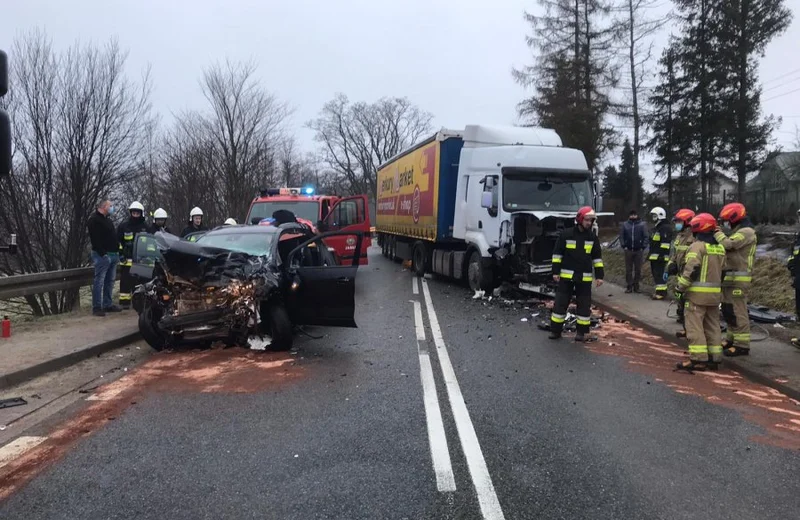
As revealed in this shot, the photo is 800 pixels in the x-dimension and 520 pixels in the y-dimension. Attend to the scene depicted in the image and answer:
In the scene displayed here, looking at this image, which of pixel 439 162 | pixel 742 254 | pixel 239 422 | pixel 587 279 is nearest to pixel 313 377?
pixel 239 422

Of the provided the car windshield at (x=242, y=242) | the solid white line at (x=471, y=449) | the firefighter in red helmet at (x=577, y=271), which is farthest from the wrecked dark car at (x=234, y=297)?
the firefighter in red helmet at (x=577, y=271)

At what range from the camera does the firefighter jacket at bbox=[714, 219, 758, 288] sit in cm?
715

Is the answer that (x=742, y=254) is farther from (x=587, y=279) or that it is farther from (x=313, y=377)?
(x=313, y=377)

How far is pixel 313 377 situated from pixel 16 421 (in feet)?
8.68

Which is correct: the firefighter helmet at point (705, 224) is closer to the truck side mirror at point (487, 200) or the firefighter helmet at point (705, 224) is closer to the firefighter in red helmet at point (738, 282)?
the firefighter in red helmet at point (738, 282)

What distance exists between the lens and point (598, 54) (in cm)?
3094

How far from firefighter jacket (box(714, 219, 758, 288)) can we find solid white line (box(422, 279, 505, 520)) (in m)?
3.66

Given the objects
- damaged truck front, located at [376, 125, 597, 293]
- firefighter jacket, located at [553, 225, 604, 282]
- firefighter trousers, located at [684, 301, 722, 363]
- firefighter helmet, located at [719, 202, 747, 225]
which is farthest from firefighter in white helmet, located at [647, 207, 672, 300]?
firefighter trousers, located at [684, 301, 722, 363]

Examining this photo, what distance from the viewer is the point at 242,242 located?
26.4ft

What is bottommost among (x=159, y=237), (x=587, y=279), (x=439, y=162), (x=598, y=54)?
(x=587, y=279)

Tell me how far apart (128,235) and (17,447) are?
642 cm

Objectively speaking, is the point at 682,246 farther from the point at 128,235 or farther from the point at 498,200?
the point at 128,235

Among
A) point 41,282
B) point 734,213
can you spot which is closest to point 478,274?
point 734,213

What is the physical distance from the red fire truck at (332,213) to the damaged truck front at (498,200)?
5.39ft
